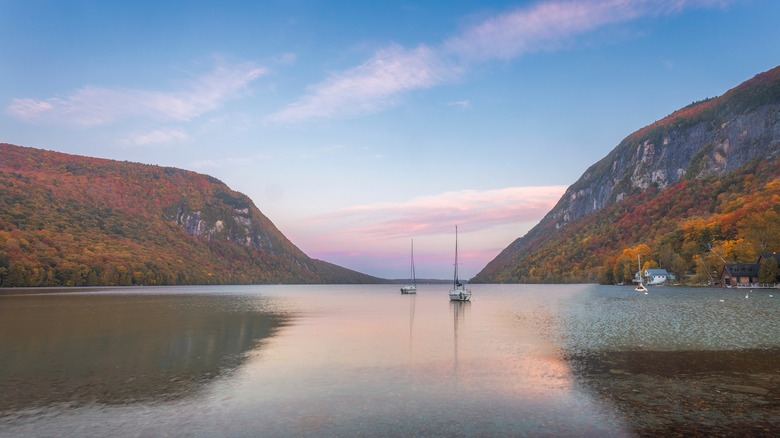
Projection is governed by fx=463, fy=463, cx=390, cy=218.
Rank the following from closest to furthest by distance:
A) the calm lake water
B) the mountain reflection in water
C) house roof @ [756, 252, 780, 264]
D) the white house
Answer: the calm lake water
the mountain reflection in water
house roof @ [756, 252, 780, 264]
the white house

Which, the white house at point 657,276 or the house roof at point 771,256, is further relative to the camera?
the white house at point 657,276

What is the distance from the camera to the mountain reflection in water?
19734mm

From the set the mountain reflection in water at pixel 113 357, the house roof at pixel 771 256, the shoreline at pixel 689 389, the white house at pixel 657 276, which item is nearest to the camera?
the shoreline at pixel 689 389

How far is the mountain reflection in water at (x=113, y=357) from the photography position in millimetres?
19734

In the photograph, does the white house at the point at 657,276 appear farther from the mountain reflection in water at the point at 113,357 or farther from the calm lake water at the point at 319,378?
the mountain reflection in water at the point at 113,357

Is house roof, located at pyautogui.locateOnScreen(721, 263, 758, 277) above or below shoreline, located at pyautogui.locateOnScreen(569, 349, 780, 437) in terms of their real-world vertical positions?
above

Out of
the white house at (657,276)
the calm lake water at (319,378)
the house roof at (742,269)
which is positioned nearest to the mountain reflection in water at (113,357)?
the calm lake water at (319,378)

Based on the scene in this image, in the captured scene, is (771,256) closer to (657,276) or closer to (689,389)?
(657,276)

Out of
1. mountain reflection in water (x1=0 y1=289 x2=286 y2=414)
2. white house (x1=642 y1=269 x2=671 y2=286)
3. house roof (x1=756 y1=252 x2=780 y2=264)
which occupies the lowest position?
mountain reflection in water (x1=0 y1=289 x2=286 y2=414)

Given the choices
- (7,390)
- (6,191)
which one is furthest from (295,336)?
(6,191)

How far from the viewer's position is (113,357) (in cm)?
2872

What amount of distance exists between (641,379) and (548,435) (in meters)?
10.5

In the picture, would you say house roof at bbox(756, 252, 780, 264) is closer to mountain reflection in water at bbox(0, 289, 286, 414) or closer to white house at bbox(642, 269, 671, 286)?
white house at bbox(642, 269, 671, 286)

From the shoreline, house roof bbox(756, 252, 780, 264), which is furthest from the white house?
the shoreline
